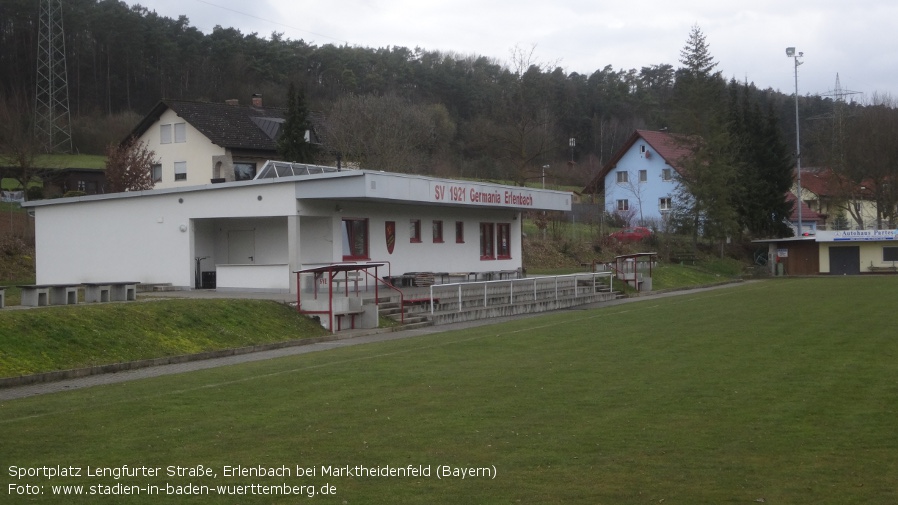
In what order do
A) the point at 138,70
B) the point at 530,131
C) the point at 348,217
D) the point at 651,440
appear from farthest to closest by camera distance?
the point at 138,70 < the point at 530,131 < the point at 348,217 < the point at 651,440

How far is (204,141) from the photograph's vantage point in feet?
191

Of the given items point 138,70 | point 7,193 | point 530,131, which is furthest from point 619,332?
point 138,70

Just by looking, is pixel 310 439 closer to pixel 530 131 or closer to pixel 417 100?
pixel 530 131

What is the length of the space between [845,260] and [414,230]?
1651 inches

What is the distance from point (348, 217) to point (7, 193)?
3503cm

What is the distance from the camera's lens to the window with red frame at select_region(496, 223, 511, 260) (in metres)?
41.2

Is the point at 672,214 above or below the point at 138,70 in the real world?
below

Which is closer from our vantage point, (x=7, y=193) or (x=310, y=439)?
(x=310, y=439)

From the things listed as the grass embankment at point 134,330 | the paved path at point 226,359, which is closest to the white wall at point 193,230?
the paved path at point 226,359

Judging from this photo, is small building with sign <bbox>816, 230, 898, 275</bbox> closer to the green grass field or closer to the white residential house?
the white residential house

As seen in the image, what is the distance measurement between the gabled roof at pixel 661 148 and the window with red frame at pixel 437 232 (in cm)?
3286

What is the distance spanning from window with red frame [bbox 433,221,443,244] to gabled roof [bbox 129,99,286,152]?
24892 millimetres

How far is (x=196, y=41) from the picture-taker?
302 ft

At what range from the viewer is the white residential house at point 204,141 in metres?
58.0
